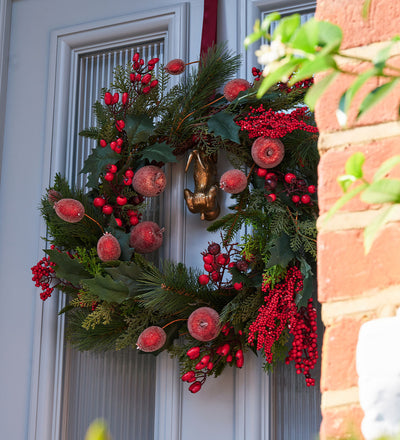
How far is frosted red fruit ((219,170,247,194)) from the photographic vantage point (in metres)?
1.21

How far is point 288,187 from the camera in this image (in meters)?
1.21

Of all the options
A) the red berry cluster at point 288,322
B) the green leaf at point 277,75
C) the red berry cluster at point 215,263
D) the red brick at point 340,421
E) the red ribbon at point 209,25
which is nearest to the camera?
the green leaf at point 277,75

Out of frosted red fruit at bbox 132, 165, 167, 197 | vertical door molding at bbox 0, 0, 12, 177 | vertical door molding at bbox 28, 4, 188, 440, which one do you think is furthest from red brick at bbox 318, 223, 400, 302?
vertical door molding at bbox 0, 0, 12, 177

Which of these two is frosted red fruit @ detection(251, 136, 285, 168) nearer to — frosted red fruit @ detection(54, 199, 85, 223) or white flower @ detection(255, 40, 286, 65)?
frosted red fruit @ detection(54, 199, 85, 223)

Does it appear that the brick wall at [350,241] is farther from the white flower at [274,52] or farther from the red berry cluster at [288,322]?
the red berry cluster at [288,322]

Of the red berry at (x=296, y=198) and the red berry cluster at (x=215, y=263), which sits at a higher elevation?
the red berry at (x=296, y=198)

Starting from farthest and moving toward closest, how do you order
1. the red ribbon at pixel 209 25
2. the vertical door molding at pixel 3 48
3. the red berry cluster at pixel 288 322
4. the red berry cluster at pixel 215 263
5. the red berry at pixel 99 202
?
the vertical door molding at pixel 3 48 → the red ribbon at pixel 209 25 → the red berry at pixel 99 202 → the red berry cluster at pixel 215 263 → the red berry cluster at pixel 288 322

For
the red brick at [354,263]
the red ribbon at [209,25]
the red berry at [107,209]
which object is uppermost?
the red ribbon at [209,25]

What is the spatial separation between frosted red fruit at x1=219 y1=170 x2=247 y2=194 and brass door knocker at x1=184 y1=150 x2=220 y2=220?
13cm

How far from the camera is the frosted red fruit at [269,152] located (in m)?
1.21

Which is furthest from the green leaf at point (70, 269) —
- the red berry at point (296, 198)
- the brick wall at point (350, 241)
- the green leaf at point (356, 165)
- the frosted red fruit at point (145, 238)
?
the green leaf at point (356, 165)

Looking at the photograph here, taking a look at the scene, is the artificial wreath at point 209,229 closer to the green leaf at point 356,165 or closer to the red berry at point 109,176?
the red berry at point 109,176

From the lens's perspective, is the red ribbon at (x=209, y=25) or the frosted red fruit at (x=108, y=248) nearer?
the frosted red fruit at (x=108, y=248)

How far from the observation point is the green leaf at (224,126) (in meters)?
1.22
